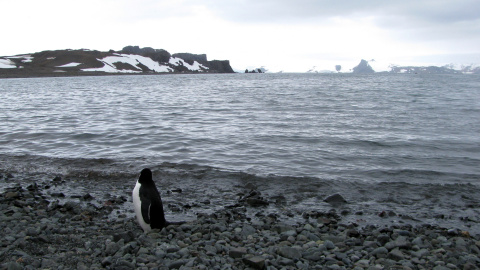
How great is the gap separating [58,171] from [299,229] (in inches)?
311

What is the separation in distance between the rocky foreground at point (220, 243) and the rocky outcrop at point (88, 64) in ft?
356

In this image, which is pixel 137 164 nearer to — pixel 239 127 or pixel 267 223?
pixel 267 223

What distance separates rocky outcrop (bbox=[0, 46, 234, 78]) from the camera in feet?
370

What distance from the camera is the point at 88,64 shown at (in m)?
134

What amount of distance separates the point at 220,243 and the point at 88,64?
14149 centimetres

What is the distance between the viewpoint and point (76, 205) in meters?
7.79

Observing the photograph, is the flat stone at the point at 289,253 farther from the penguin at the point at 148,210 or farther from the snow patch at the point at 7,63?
the snow patch at the point at 7,63

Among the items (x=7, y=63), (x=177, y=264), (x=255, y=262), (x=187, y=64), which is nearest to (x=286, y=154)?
(x=255, y=262)

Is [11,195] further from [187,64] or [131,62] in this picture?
[187,64]

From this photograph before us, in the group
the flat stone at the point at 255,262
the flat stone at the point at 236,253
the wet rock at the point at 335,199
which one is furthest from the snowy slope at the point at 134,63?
the flat stone at the point at 255,262

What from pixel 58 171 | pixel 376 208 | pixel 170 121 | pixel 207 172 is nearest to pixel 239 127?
pixel 170 121

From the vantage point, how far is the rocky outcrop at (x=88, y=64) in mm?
112662

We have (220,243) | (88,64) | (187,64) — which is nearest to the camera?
(220,243)

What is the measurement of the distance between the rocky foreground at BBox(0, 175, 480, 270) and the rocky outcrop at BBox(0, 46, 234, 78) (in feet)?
356
